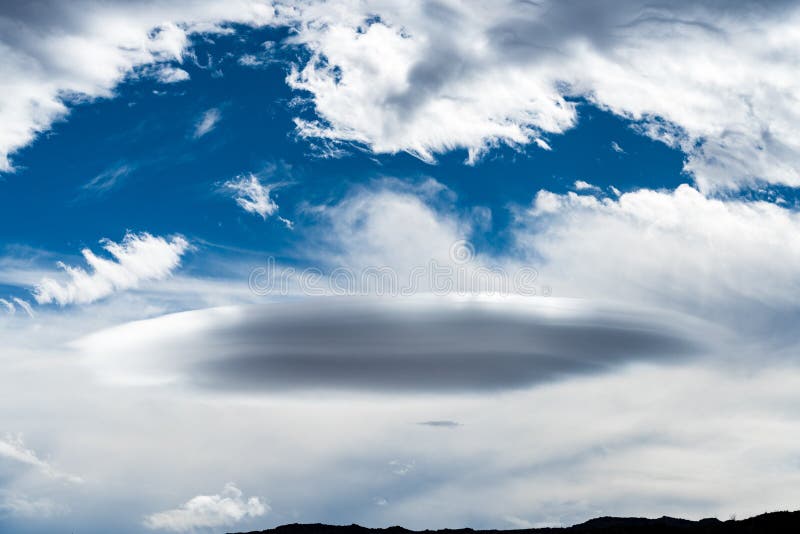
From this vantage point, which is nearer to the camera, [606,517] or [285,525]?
[285,525]

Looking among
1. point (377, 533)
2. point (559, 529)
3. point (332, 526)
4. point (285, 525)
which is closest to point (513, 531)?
point (559, 529)

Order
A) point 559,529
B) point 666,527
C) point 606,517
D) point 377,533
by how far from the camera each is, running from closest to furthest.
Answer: point 666,527, point 559,529, point 377,533, point 606,517

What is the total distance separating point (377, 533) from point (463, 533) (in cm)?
1206

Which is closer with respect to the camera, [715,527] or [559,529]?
[715,527]

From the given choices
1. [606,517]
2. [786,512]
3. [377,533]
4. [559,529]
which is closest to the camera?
[786,512]

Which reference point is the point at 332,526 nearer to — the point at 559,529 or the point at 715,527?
the point at 559,529

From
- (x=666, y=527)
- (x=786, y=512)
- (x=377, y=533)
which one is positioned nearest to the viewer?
(x=786, y=512)

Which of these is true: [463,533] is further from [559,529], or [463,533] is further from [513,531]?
[559,529]

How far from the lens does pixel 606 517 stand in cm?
12112

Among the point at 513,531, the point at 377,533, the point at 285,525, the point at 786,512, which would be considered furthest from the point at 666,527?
the point at 285,525

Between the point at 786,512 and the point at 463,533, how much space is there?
4015 centimetres

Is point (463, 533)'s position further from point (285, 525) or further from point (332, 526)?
point (285, 525)

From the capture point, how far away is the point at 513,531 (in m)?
96.2

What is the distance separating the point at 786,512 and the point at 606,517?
5167 centimetres
